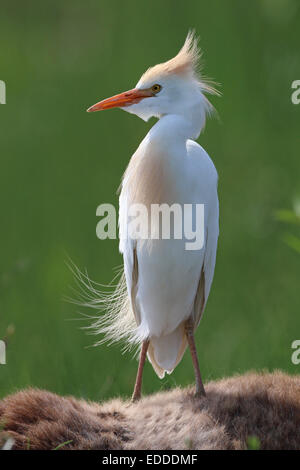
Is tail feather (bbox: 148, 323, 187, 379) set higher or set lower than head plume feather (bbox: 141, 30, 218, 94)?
lower

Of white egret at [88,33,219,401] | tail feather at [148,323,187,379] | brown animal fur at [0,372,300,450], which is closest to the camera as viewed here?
brown animal fur at [0,372,300,450]

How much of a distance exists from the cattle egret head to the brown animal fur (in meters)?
0.89

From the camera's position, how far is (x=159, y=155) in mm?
2807

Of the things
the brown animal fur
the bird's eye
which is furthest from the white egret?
the brown animal fur

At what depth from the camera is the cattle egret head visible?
2871mm

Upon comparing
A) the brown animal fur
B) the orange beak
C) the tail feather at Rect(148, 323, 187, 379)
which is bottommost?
the brown animal fur

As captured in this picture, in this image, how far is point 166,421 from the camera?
7.78 ft

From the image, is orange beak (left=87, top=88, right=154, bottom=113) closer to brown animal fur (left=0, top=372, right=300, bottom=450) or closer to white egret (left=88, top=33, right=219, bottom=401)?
white egret (left=88, top=33, right=219, bottom=401)

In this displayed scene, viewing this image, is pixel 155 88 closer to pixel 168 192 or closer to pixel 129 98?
pixel 129 98

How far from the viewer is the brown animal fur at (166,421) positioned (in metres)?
2.28

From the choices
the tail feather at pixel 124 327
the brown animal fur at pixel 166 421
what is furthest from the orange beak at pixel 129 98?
the brown animal fur at pixel 166 421

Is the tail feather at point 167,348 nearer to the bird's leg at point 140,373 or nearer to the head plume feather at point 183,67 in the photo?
the bird's leg at point 140,373

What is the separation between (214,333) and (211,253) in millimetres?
2627
